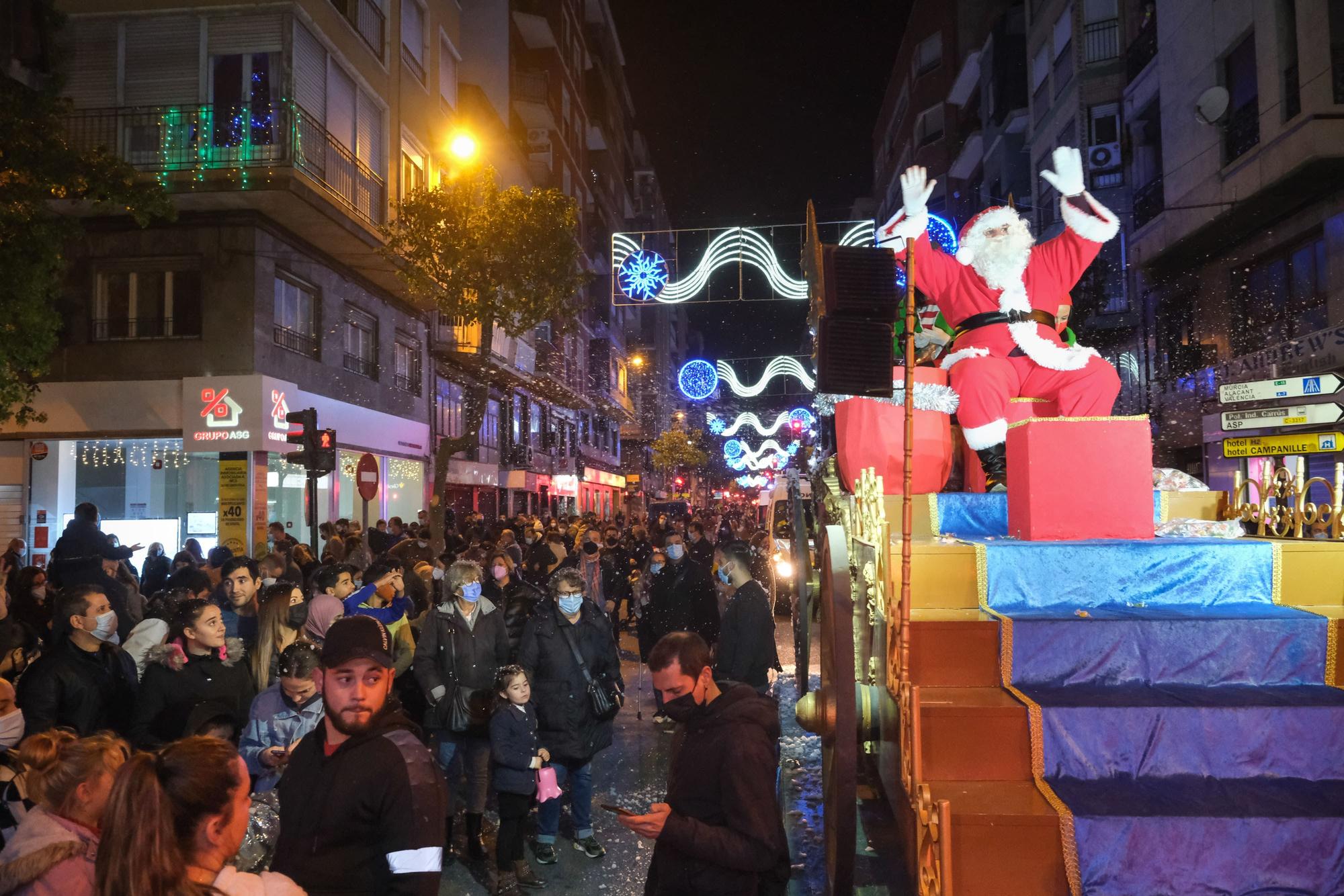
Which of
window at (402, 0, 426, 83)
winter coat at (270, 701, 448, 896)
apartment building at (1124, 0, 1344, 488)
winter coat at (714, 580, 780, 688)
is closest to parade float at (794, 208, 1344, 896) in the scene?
winter coat at (714, 580, 780, 688)

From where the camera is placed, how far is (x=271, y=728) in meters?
4.51

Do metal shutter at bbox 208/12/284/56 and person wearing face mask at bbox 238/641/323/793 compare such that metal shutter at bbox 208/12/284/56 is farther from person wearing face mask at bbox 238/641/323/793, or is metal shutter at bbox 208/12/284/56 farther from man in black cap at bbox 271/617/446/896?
man in black cap at bbox 271/617/446/896

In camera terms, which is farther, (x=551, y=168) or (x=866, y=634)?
(x=551, y=168)

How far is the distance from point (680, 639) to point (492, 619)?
328 centimetres

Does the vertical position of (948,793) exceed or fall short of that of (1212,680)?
it falls short

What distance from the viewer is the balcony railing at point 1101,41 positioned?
22297 millimetres

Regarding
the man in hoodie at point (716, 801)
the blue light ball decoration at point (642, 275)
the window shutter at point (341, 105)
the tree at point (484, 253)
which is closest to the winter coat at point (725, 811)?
the man in hoodie at point (716, 801)

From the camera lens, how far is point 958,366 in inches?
238

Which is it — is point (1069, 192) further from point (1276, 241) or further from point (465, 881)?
A: point (1276, 241)

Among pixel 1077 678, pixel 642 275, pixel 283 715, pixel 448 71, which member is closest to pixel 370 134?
pixel 448 71

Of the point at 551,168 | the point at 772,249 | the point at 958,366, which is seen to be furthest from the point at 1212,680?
the point at 551,168

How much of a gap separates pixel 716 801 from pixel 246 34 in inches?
697

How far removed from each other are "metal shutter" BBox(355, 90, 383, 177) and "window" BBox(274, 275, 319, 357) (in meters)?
3.48

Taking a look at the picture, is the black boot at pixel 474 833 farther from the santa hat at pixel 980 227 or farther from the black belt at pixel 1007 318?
the santa hat at pixel 980 227
